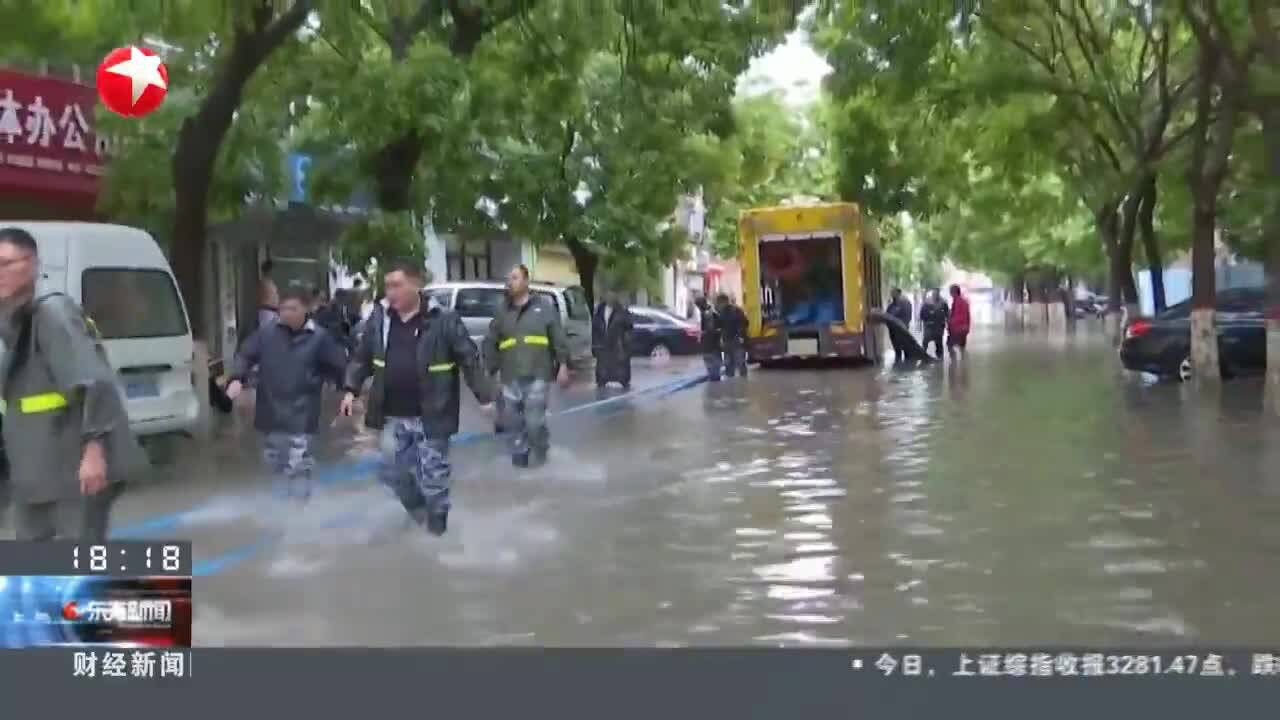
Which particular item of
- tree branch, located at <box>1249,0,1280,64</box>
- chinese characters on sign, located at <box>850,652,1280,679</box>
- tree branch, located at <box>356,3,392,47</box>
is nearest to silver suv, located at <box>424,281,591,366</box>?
tree branch, located at <box>356,3,392,47</box>

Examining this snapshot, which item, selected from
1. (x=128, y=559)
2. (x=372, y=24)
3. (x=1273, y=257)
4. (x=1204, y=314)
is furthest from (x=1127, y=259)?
(x=128, y=559)

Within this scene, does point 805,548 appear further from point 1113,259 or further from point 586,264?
point 1113,259

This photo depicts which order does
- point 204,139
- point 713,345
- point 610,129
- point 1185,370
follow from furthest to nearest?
point 610,129 < point 713,345 < point 1185,370 < point 204,139

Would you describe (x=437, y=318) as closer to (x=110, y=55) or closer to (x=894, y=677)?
(x=110, y=55)

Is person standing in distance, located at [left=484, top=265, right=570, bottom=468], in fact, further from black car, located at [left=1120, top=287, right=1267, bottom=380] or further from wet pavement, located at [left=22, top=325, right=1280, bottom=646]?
black car, located at [left=1120, top=287, right=1267, bottom=380]

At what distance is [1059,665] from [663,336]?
2563 cm

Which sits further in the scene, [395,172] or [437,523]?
[395,172]

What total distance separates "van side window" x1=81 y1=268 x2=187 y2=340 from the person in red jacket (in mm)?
18075

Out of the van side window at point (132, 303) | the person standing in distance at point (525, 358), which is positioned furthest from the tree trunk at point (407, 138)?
the van side window at point (132, 303)

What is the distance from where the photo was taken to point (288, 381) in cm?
655

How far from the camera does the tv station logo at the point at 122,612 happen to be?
3.14m

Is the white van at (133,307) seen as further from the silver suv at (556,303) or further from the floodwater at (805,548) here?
the silver suv at (556,303)

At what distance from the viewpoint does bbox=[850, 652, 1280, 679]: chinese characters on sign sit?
9.91ft

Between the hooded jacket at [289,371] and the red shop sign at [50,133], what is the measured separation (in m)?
2.16
